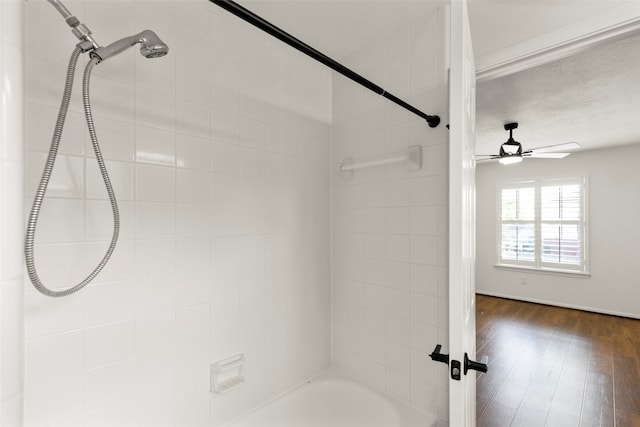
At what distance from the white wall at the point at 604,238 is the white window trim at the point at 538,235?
0.06 metres

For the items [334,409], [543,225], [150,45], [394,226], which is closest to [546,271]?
[543,225]

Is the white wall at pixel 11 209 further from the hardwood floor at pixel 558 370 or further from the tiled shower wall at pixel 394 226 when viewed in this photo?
the hardwood floor at pixel 558 370

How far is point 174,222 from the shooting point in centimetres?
131

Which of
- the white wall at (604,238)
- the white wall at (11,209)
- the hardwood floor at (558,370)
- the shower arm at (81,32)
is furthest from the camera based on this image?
the white wall at (604,238)

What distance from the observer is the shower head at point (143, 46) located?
0.86 m

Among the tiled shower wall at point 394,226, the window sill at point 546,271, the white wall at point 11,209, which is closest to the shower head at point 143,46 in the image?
the white wall at point 11,209

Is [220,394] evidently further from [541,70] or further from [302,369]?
[541,70]

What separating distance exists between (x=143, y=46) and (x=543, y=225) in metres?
6.21

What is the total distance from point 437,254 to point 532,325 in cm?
374

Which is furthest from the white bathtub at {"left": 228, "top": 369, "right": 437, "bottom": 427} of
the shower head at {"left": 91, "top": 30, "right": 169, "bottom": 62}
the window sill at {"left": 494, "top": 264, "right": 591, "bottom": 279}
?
the window sill at {"left": 494, "top": 264, "right": 591, "bottom": 279}

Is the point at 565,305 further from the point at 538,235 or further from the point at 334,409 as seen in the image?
the point at 334,409

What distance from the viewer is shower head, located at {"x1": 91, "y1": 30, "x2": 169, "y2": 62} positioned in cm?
86

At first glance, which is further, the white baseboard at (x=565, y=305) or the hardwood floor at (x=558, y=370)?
the white baseboard at (x=565, y=305)

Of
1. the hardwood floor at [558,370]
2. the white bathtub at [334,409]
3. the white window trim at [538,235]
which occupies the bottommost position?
the hardwood floor at [558,370]
